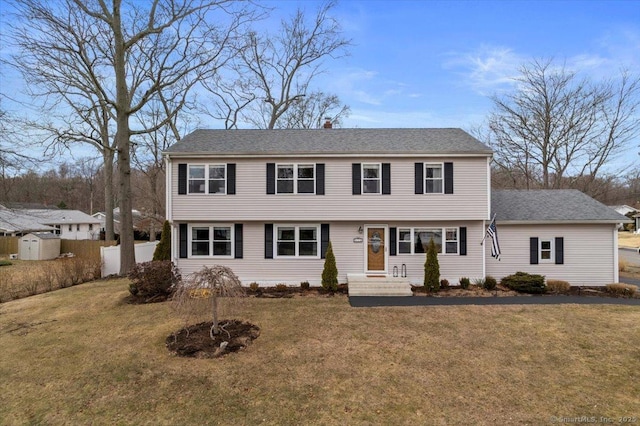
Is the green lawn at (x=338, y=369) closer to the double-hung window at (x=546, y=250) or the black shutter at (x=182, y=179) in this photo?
the double-hung window at (x=546, y=250)

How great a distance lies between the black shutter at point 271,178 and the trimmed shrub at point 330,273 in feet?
10.9

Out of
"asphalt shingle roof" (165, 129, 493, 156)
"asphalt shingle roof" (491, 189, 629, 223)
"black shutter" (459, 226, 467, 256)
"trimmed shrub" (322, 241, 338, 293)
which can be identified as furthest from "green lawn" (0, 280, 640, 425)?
"asphalt shingle roof" (165, 129, 493, 156)

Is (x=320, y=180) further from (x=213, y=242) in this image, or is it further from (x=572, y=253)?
(x=572, y=253)

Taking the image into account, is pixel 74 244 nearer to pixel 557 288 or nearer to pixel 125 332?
pixel 125 332

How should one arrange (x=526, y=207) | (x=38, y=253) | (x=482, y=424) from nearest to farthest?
(x=482, y=424), (x=526, y=207), (x=38, y=253)

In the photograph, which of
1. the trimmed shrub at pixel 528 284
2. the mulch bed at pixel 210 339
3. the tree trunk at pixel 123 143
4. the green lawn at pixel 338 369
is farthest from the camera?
the tree trunk at pixel 123 143

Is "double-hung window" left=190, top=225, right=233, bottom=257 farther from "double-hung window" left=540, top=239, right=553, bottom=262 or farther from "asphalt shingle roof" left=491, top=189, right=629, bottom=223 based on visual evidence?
"double-hung window" left=540, top=239, right=553, bottom=262

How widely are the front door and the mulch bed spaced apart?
244 inches

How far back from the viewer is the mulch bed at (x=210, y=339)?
6871 mm

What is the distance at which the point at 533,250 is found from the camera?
13062 mm

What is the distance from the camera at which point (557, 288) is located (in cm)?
1198

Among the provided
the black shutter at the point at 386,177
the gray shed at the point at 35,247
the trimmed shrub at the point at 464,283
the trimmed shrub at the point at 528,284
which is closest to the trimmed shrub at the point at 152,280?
the black shutter at the point at 386,177

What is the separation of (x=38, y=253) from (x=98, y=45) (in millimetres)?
18681

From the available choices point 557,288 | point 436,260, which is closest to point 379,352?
point 436,260
